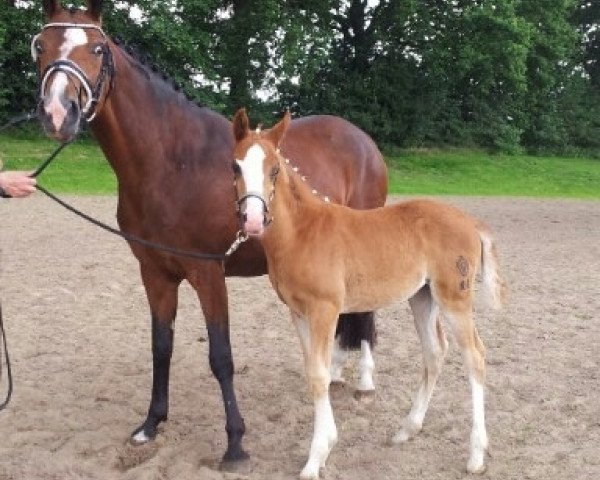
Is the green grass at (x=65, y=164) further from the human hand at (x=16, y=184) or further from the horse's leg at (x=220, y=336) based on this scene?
the human hand at (x=16, y=184)

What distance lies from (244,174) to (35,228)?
28.6 feet

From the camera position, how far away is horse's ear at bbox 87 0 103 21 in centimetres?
318

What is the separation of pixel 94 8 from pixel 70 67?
402 millimetres

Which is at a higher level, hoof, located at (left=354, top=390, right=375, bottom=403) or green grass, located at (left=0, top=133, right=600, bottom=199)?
hoof, located at (left=354, top=390, right=375, bottom=403)

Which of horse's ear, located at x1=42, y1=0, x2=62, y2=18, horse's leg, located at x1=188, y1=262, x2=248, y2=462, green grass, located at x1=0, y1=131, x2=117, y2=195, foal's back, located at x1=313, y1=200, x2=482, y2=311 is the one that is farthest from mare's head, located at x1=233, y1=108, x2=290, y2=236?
green grass, located at x1=0, y1=131, x2=117, y2=195

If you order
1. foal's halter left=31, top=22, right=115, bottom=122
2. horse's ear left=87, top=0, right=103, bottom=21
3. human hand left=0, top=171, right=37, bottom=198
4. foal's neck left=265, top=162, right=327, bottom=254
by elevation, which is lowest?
foal's neck left=265, top=162, right=327, bottom=254

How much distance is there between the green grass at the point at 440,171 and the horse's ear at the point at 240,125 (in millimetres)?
12059

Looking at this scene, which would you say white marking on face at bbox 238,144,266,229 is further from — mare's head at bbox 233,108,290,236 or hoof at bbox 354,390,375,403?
hoof at bbox 354,390,375,403

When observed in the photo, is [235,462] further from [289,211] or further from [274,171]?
[274,171]

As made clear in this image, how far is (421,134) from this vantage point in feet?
78.4

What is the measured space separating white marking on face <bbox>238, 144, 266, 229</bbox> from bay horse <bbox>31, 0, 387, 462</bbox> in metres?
0.61

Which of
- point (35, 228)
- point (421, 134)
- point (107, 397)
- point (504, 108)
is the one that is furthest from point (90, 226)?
point (504, 108)

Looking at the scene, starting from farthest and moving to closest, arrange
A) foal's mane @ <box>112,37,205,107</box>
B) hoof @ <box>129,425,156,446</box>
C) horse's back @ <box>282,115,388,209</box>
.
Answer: horse's back @ <box>282,115,388,209</box> < hoof @ <box>129,425,156,446</box> < foal's mane @ <box>112,37,205,107</box>

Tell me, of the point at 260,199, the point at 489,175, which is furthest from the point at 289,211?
the point at 489,175
